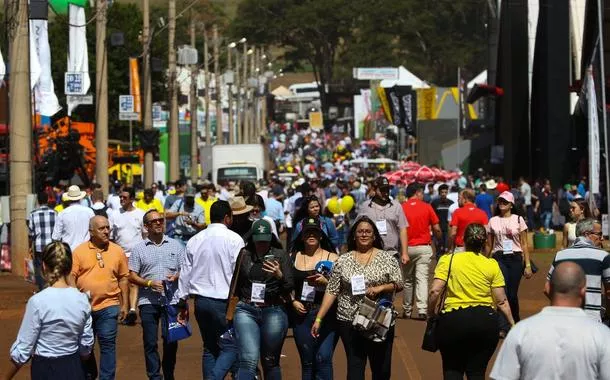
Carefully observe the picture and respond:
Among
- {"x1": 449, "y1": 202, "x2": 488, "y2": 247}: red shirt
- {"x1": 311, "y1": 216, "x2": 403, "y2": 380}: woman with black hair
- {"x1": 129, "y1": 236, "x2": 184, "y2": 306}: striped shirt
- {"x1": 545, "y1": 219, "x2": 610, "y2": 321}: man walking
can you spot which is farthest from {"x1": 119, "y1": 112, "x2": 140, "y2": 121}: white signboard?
{"x1": 311, "y1": 216, "x2": 403, "y2": 380}: woman with black hair

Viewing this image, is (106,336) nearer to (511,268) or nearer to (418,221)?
(511,268)

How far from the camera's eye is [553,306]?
7016 millimetres

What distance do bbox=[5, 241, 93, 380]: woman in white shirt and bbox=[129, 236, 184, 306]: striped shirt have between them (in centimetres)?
351

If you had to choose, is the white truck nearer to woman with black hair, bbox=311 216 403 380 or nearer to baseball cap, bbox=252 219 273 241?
baseball cap, bbox=252 219 273 241

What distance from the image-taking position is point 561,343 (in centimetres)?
692

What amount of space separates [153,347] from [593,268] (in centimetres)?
373

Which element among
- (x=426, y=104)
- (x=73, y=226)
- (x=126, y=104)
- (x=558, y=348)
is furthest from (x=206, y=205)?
(x=426, y=104)

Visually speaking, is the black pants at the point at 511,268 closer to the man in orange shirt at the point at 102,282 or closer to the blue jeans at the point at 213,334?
the blue jeans at the point at 213,334

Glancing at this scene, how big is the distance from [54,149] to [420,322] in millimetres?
22498

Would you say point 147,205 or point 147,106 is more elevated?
point 147,106

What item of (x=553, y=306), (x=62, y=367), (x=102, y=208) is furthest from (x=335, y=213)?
(x=553, y=306)

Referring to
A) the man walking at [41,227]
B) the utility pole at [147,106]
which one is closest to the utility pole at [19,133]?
the man walking at [41,227]

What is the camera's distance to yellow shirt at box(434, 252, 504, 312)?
1094 cm

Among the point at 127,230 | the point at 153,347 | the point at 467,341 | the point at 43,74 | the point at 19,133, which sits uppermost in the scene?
the point at 43,74
